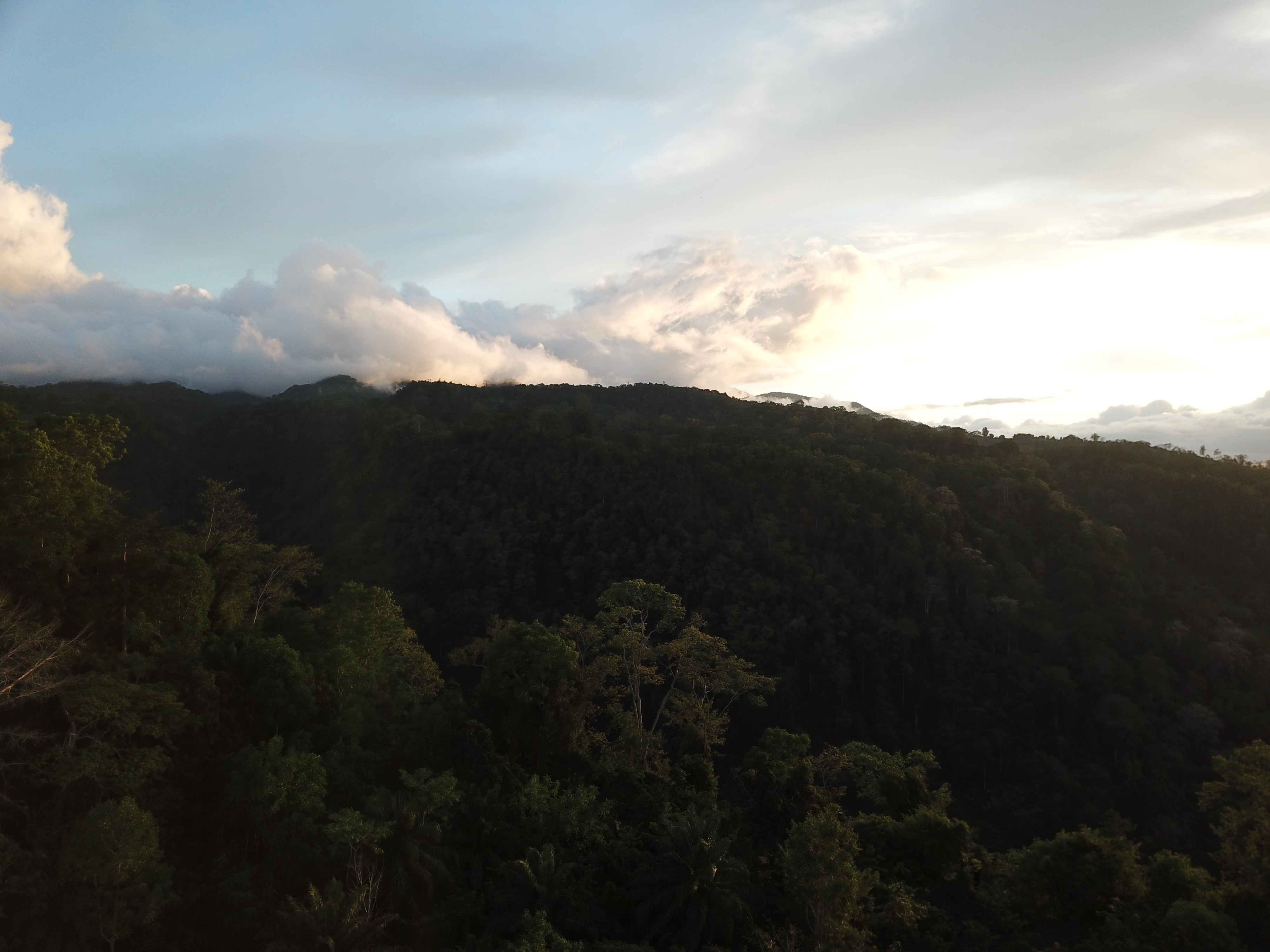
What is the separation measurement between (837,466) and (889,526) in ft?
32.9

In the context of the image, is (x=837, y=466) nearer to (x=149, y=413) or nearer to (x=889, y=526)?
(x=889, y=526)

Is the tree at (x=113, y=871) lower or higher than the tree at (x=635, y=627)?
lower

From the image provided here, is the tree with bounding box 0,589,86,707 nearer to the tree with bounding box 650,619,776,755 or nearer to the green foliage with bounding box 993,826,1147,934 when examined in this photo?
the tree with bounding box 650,619,776,755

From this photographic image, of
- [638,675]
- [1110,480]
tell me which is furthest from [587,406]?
[638,675]

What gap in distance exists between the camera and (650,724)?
66.9 metres

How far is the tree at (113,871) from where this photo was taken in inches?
733

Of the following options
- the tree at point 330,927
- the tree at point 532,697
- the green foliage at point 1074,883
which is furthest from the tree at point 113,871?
the green foliage at point 1074,883

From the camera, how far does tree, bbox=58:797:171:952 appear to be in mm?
18625

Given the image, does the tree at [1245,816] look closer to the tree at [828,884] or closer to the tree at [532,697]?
the tree at [828,884]

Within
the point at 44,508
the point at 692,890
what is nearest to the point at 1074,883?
the point at 692,890

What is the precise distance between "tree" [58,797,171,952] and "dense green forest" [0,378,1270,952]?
86 millimetres

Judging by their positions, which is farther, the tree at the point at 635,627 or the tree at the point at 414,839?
the tree at the point at 635,627

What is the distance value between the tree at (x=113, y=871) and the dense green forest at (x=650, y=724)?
0.28ft

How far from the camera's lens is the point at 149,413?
135125 mm
